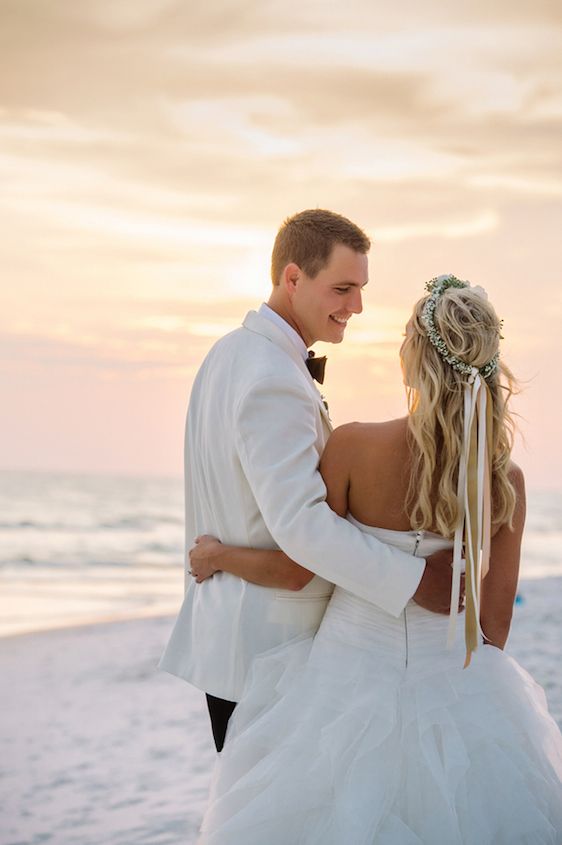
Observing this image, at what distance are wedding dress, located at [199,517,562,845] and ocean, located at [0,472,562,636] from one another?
9.04 meters

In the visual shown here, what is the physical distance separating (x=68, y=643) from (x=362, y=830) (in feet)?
27.9

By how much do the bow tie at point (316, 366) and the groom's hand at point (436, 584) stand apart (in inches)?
28.5

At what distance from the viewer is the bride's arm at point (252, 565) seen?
2.91 metres

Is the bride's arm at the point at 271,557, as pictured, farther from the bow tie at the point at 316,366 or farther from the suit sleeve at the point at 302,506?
the bow tie at the point at 316,366

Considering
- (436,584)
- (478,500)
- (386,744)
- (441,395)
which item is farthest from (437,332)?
(386,744)

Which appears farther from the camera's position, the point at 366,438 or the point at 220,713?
the point at 220,713

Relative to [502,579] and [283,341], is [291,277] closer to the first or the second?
[283,341]

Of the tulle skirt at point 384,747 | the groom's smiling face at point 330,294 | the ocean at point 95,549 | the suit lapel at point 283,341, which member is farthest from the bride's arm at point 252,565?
the ocean at point 95,549

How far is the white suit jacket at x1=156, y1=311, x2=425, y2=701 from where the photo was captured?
2732 mm

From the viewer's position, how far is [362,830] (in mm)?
2545

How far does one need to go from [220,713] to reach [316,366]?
1.07m

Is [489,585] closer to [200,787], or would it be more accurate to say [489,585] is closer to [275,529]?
[275,529]

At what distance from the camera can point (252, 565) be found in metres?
2.96

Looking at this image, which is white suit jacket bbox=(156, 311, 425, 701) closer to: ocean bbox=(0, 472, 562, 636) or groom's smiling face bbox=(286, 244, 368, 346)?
groom's smiling face bbox=(286, 244, 368, 346)
